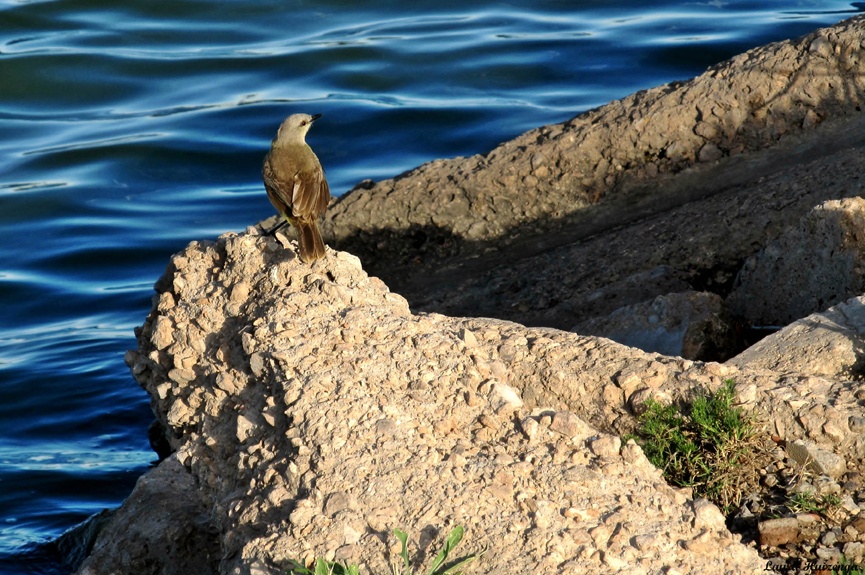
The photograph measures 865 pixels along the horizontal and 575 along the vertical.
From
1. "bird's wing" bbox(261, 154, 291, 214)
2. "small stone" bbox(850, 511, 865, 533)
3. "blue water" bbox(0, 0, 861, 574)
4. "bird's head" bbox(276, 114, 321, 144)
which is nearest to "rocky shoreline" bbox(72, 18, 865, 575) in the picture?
"small stone" bbox(850, 511, 865, 533)

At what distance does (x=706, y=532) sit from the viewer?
3.00 metres

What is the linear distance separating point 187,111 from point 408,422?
1105 cm

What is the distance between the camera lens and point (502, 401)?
3324mm

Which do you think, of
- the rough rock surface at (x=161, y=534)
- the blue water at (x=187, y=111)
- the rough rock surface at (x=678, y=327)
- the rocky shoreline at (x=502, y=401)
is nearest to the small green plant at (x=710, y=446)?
the rocky shoreline at (x=502, y=401)

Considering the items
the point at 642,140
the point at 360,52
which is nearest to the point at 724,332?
the point at 642,140

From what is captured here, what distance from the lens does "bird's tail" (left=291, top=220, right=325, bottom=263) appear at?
402 centimetres

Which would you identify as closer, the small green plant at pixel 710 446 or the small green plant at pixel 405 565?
the small green plant at pixel 405 565

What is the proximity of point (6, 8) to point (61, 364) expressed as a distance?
8889mm

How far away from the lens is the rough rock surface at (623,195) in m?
6.13

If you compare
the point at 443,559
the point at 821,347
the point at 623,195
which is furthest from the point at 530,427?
the point at 623,195

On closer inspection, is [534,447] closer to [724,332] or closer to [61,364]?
[724,332]

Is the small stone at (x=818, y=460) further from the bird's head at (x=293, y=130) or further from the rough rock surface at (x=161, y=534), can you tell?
the bird's head at (x=293, y=130)

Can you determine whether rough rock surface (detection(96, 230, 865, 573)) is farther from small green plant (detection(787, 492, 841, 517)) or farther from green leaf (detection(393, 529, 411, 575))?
small green plant (detection(787, 492, 841, 517))

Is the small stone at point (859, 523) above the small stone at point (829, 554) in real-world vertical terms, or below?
above
